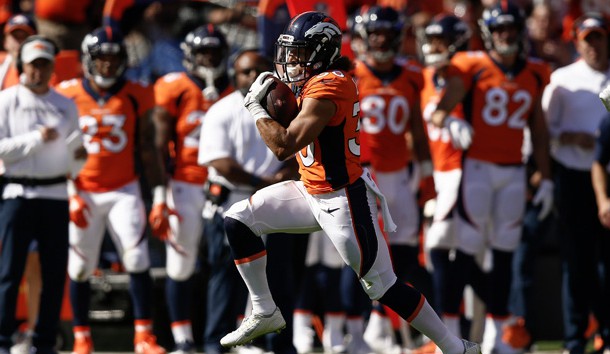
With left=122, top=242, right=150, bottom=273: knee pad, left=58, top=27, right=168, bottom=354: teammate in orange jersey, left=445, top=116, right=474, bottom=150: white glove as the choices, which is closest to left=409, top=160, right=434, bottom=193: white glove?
left=445, top=116, right=474, bottom=150: white glove

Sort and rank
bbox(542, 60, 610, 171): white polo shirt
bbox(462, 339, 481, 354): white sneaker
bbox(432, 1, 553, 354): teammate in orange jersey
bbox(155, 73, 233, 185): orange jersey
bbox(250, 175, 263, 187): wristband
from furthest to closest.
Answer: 1. bbox(155, 73, 233, 185): orange jersey
2. bbox(542, 60, 610, 171): white polo shirt
3. bbox(432, 1, 553, 354): teammate in orange jersey
4. bbox(250, 175, 263, 187): wristband
5. bbox(462, 339, 481, 354): white sneaker

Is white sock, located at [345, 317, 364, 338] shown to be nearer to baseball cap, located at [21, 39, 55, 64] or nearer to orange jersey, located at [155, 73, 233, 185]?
orange jersey, located at [155, 73, 233, 185]

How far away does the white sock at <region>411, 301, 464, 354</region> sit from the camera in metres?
6.86

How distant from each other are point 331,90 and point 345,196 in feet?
1.73

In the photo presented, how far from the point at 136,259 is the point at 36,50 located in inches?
58.1

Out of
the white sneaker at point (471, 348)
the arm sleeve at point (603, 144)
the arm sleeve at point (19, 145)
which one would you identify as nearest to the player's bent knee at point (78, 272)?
the arm sleeve at point (19, 145)

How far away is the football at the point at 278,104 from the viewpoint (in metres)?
6.63

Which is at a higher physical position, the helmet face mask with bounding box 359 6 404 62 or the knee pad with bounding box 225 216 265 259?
the helmet face mask with bounding box 359 6 404 62

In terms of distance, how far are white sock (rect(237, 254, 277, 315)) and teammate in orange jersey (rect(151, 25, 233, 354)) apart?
2363 millimetres

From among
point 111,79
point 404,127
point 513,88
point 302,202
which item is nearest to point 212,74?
point 111,79

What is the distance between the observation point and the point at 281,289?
8094 millimetres

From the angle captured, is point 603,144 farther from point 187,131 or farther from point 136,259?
point 136,259

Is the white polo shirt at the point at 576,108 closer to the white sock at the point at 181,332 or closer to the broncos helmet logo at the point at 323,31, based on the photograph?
the white sock at the point at 181,332

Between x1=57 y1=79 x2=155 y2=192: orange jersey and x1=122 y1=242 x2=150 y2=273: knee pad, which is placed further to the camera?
x1=57 y1=79 x2=155 y2=192: orange jersey
